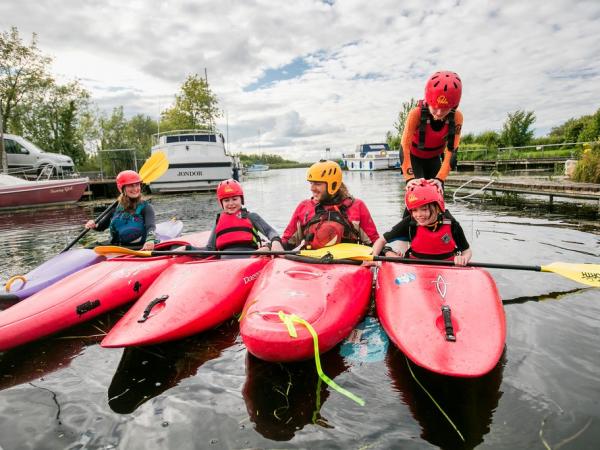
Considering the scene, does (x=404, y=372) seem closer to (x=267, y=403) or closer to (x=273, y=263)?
(x=267, y=403)

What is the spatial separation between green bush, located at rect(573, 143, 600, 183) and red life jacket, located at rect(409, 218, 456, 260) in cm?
999

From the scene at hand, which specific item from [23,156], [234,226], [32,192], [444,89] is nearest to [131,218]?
[234,226]

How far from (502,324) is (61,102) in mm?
34021

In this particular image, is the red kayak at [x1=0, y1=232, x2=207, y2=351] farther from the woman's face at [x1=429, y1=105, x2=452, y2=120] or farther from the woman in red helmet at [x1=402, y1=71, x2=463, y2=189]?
the woman's face at [x1=429, y1=105, x2=452, y2=120]

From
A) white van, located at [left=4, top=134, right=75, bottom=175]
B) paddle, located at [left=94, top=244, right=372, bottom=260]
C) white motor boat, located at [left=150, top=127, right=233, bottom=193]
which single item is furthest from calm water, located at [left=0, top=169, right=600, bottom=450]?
white van, located at [left=4, top=134, right=75, bottom=175]

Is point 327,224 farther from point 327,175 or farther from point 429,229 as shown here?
point 429,229

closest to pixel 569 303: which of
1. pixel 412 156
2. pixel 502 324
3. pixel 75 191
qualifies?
pixel 502 324

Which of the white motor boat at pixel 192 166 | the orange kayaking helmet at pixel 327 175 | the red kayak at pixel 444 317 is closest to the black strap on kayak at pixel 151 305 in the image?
the red kayak at pixel 444 317

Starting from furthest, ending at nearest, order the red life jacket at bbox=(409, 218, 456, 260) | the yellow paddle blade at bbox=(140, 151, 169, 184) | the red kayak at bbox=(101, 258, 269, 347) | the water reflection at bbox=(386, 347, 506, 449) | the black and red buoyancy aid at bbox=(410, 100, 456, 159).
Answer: the yellow paddle blade at bbox=(140, 151, 169, 184)
the black and red buoyancy aid at bbox=(410, 100, 456, 159)
the red life jacket at bbox=(409, 218, 456, 260)
the red kayak at bbox=(101, 258, 269, 347)
the water reflection at bbox=(386, 347, 506, 449)

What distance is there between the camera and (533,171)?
1997 cm

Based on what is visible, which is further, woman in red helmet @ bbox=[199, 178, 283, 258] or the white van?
the white van

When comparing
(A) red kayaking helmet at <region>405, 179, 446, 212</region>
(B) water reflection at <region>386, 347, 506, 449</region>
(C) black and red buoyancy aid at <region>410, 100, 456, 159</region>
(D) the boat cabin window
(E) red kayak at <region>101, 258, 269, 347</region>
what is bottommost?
(B) water reflection at <region>386, 347, 506, 449</region>

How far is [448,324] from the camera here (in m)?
2.50

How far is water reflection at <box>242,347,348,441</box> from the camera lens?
227 centimetres
